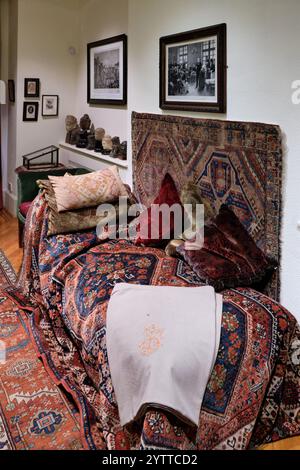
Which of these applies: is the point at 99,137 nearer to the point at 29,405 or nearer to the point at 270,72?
the point at 270,72

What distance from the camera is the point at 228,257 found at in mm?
2113

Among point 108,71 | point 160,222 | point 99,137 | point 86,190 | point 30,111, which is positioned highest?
point 108,71

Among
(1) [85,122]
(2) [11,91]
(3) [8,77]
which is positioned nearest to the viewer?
(1) [85,122]

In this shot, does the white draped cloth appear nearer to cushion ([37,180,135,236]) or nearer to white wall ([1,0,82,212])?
cushion ([37,180,135,236])

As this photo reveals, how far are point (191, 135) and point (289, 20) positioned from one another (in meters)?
0.89

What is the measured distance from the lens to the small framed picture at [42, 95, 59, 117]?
5066mm

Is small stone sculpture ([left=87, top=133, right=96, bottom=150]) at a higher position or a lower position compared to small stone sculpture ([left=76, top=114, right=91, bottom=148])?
lower

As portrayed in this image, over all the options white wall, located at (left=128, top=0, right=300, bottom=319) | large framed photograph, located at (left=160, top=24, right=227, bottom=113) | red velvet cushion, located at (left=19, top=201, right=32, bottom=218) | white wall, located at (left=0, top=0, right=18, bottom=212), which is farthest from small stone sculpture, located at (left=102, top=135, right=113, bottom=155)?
white wall, located at (left=128, top=0, right=300, bottom=319)

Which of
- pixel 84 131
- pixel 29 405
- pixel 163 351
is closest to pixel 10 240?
pixel 84 131

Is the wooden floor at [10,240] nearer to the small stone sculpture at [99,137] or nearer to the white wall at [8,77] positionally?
the white wall at [8,77]

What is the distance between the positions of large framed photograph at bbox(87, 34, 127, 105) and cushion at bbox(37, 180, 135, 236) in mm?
1469

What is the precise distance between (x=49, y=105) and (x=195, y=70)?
2989 mm

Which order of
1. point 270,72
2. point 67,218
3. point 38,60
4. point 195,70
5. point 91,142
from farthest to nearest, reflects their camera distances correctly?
point 38,60
point 91,142
point 67,218
point 195,70
point 270,72

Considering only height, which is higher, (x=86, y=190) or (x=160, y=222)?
(x=86, y=190)
